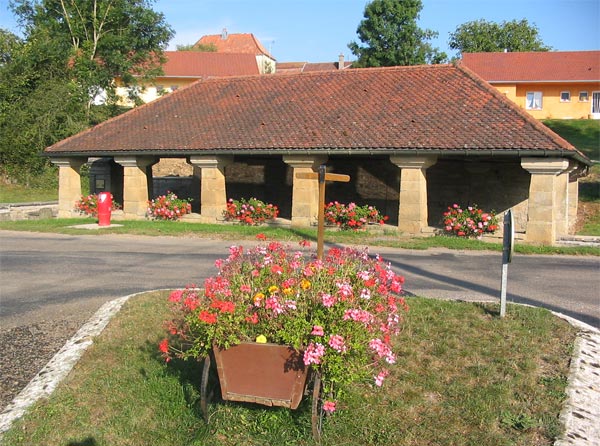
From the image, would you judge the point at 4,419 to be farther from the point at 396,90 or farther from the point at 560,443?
the point at 396,90

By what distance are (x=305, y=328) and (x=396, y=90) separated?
15695 millimetres

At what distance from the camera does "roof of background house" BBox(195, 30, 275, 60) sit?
2704 inches

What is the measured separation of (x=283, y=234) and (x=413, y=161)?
3.96 metres

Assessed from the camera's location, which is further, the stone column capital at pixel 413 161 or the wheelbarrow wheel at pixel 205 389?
the stone column capital at pixel 413 161

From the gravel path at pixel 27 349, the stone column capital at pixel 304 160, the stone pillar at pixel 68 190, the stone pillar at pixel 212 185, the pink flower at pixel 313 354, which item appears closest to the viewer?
the pink flower at pixel 313 354

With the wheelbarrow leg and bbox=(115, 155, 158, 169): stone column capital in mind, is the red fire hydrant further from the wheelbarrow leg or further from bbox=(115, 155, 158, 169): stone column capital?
the wheelbarrow leg

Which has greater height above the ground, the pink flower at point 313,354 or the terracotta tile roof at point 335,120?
the terracotta tile roof at point 335,120

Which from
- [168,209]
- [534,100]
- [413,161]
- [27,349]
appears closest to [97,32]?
[168,209]

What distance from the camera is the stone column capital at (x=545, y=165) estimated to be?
1398cm

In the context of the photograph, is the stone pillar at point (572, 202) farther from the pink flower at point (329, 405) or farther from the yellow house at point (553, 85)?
the yellow house at point (553, 85)

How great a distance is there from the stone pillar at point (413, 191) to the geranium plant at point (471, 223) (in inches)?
30.7

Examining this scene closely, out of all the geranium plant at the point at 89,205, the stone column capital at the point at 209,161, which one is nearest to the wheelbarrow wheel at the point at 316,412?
the stone column capital at the point at 209,161

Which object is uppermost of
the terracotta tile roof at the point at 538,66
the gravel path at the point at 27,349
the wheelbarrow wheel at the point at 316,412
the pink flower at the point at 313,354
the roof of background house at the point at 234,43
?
the roof of background house at the point at 234,43

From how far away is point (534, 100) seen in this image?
4175cm
